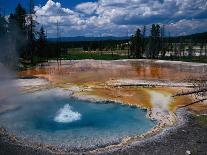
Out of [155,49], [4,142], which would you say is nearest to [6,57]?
[4,142]

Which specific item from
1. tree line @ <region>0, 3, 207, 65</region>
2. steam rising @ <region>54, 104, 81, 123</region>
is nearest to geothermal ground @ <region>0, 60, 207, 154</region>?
steam rising @ <region>54, 104, 81, 123</region>

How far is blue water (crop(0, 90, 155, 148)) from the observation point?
72.0ft

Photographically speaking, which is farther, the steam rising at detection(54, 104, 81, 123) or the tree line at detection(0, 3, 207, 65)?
the tree line at detection(0, 3, 207, 65)

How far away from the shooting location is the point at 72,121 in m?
26.3

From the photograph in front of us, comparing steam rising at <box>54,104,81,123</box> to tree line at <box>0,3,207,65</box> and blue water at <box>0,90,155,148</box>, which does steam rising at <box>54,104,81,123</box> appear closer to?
blue water at <box>0,90,155,148</box>

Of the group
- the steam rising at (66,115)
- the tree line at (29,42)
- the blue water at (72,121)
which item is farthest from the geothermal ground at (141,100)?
the tree line at (29,42)

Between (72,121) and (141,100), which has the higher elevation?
(141,100)

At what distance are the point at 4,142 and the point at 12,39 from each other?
4814 cm

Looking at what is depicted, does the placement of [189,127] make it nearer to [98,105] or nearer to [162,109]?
[162,109]

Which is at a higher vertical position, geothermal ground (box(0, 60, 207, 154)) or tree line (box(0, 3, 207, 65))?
tree line (box(0, 3, 207, 65))

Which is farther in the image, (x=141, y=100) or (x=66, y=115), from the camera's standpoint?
(x=141, y=100)

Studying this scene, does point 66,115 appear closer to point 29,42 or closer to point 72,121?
point 72,121

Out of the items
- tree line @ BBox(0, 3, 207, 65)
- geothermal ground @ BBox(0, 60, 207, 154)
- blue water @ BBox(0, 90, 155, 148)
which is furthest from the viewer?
tree line @ BBox(0, 3, 207, 65)

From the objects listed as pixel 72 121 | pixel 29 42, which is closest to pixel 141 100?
pixel 72 121
